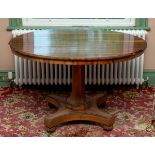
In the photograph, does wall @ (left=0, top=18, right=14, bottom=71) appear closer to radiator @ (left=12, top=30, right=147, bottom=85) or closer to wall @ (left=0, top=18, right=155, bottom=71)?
wall @ (left=0, top=18, right=155, bottom=71)

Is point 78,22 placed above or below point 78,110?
above

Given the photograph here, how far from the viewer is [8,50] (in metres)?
4.49

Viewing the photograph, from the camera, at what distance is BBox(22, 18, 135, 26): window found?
4.42 metres

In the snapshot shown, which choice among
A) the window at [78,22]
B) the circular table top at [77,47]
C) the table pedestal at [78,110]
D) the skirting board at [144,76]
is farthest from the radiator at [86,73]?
the table pedestal at [78,110]

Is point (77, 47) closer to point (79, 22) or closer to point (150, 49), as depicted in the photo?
point (79, 22)

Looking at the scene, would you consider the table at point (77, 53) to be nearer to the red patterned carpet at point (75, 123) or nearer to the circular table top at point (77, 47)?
the circular table top at point (77, 47)

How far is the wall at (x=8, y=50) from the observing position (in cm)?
436

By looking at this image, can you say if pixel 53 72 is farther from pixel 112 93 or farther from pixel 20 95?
pixel 112 93

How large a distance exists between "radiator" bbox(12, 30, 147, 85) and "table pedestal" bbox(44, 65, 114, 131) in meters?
0.70

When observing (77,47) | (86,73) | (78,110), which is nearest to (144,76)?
(86,73)

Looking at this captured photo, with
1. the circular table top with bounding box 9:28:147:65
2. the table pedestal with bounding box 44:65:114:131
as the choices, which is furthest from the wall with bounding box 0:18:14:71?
the table pedestal with bounding box 44:65:114:131

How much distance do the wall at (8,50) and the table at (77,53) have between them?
686 mm

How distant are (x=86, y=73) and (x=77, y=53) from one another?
139 centimetres

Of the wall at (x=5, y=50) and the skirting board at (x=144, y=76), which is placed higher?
the wall at (x=5, y=50)
